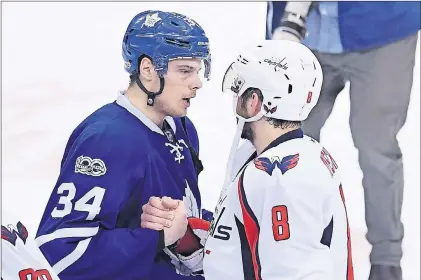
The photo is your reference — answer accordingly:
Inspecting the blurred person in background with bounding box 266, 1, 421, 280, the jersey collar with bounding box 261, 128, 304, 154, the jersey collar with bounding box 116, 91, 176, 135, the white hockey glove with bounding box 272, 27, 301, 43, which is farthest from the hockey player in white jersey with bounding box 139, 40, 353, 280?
the blurred person in background with bounding box 266, 1, 421, 280

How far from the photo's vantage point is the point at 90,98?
14.7 ft

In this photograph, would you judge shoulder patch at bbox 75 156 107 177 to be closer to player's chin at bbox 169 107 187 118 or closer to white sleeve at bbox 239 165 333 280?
player's chin at bbox 169 107 187 118

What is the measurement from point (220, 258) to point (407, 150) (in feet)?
7.56

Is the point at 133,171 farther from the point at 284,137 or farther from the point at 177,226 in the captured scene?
the point at 284,137

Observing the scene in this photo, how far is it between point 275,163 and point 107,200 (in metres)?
0.44

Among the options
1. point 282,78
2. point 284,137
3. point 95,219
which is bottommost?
point 95,219

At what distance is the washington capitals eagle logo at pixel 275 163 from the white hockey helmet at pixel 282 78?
0.41ft

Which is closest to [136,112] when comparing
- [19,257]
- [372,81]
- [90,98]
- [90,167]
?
[90,167]

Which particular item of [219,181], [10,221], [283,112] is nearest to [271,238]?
[283,112]

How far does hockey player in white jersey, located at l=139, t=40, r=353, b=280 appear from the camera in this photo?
6.85 feet

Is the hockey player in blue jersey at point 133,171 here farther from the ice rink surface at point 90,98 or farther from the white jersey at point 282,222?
the ice rink surface at point 90,98

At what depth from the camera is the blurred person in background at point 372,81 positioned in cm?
394

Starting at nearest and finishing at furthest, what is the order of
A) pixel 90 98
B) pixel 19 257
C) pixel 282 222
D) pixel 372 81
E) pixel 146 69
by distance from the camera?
pixel 19 257, pixel 282 222, pixel 146 69, pixel 372 81, pixel 90 98

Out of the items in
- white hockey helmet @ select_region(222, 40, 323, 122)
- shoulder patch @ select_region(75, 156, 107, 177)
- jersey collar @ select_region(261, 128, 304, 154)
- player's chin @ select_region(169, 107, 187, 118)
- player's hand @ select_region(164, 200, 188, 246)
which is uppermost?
white hockey helmet @ select_region(222, 40, 323, 122)
